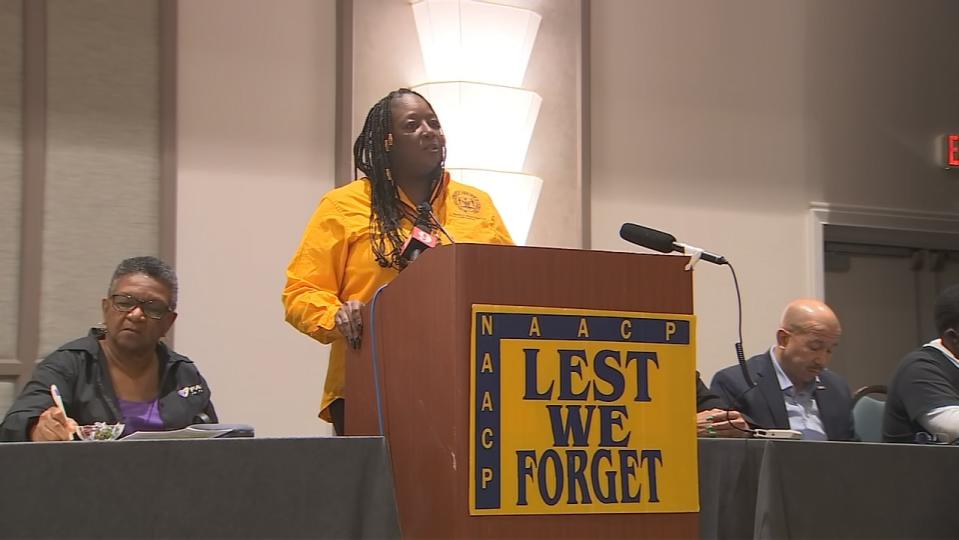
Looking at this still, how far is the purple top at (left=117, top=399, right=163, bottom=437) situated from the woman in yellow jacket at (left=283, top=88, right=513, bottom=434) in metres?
0.42

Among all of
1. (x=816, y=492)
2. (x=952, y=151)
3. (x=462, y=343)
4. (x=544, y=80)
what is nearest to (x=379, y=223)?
(x=462, y=343)

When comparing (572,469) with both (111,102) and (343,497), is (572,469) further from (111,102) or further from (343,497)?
(111,102)

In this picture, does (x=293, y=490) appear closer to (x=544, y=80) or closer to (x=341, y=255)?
(x=341, y=255)

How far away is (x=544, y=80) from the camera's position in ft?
15.0

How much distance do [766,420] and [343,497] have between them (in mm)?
2080

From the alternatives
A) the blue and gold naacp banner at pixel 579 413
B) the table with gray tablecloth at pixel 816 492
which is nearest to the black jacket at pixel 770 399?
the table with gray tablecloth at pixel 816 492

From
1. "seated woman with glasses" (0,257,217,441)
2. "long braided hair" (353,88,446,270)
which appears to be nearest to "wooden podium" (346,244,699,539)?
"long braided hair" (353,88,446,270)

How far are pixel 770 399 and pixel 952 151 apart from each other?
8.38 feet

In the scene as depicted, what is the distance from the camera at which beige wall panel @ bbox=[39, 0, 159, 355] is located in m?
3.80

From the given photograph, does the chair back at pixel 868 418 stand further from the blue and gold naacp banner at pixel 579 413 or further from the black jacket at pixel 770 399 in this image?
the blue and gold naacp banner at pixel 579 413

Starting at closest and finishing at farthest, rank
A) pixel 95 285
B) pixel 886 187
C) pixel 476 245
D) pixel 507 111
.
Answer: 1. pixel 476 245
2. pixel 95 285
3. pixel 507 111
4. pixel 886 187

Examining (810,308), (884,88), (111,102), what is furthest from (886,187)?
(111,102)

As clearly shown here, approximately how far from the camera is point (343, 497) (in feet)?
5.91

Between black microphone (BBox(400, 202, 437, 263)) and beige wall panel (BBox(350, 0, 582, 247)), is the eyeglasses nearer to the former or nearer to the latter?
black microphone (BBox(400, 202, 437, 263))
